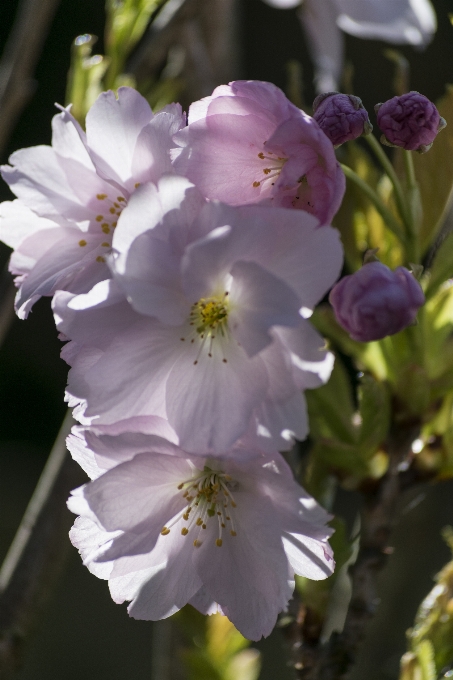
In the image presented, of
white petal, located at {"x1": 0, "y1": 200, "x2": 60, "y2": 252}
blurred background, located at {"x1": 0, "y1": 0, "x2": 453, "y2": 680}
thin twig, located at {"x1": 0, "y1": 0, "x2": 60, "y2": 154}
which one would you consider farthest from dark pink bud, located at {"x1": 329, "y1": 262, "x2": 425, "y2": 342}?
blurred background, located at {"x1": 0, "y1": 0, "x2": 453, "y2": 680}

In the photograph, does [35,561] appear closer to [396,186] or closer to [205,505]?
[205,505]

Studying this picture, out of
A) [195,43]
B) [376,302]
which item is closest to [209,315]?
[376,302]

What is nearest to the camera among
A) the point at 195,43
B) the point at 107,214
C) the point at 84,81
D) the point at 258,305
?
the point at 258,305

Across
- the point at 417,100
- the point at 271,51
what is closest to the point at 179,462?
the point at 417,100

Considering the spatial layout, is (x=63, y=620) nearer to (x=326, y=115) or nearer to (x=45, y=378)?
(x=45, y=378)

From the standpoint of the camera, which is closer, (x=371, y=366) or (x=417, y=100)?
(x=417, y=100)
